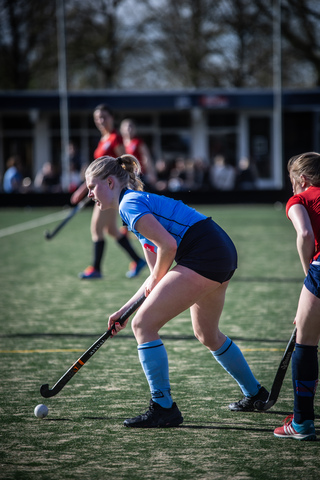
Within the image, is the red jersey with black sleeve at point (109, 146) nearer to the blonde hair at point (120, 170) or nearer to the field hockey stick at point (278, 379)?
the blonde hair at point (120, 170)

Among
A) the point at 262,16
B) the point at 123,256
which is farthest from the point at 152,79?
the point at 123,256

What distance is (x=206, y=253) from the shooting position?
11.5ft

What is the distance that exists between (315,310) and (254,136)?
27167mm

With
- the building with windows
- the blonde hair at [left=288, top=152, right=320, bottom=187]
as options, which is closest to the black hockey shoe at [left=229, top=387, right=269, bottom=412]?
the blonde hair at [left=288, top=152, right=320, bottom=187]

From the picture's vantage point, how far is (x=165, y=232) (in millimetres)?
3385

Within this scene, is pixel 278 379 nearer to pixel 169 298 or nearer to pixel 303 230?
pixel 169 298

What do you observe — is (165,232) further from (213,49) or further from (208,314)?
(213,49)

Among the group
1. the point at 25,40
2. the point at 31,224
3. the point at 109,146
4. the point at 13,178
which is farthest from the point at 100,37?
the point at 109,146

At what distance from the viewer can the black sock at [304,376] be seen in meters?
3.36

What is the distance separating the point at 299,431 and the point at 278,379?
385 mm

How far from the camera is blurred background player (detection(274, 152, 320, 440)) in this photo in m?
3.31

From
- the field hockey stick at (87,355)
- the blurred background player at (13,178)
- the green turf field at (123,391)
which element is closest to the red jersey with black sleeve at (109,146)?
the green turf field at (123,391)

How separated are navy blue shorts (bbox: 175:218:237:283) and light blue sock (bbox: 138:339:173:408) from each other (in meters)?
0.45

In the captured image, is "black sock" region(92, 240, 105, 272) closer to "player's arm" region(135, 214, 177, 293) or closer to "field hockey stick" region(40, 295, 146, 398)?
"field hockey stick" region(40, 295, 146, 398)
